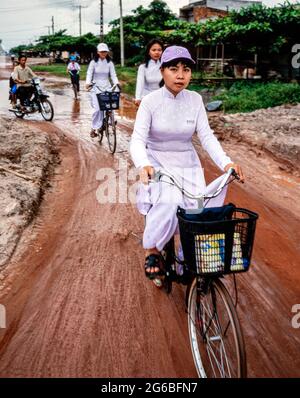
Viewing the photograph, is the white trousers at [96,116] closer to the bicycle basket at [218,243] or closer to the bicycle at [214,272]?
the bicycle at [214,272]

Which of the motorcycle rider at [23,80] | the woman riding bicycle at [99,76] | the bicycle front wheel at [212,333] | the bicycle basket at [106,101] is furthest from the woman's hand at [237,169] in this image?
the motorcycle rider at [23,80]

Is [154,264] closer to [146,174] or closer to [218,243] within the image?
[146,174]

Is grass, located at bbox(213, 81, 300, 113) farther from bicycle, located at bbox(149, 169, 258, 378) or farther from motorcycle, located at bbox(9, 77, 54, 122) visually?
bicycle, located at bbox(149, 169, 258, 378)

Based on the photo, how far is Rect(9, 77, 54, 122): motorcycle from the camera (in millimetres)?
11703

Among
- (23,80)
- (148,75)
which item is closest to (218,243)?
(148,75)

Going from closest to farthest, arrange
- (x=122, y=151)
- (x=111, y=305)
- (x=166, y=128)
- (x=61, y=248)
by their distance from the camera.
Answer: (x=166, y=128)
(x=111, y=305)
(x=61, y=248)
(x=122, y=151)

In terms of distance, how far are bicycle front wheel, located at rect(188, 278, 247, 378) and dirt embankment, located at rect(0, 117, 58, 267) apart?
7.57 ft

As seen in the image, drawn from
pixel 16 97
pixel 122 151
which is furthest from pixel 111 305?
pixel 16 97

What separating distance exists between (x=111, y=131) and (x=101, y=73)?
1620 millimetres

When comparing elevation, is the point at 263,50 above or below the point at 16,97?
above

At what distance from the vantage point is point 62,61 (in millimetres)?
47750

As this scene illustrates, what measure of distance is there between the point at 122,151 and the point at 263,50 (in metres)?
13.4
